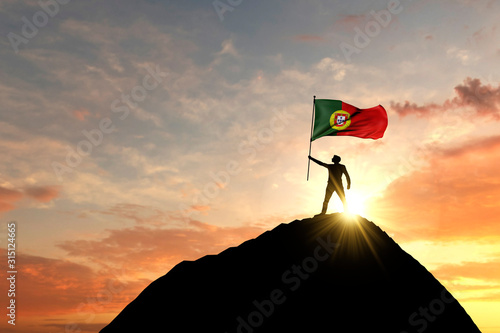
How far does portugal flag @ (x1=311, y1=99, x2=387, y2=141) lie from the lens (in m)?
18.6

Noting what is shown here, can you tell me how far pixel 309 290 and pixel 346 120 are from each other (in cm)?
714

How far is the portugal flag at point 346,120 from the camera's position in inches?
732

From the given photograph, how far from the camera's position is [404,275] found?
16.4m

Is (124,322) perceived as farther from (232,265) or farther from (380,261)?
(380,261)

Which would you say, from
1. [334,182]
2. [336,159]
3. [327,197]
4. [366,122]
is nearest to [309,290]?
[327,197]

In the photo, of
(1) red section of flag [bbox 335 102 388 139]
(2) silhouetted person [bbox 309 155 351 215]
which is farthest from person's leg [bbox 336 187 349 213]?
(1) red section of flag [bbox 335 102 388 139]

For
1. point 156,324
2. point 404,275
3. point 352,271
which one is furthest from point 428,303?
point 156,324

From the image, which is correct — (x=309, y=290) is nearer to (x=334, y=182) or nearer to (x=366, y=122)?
(x=334, y=182)

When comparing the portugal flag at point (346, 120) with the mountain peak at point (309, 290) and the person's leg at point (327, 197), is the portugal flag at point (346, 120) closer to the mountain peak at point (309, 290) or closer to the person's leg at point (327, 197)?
the person's leg at point (327, 197)

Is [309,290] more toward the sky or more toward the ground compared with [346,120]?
more toward the ground

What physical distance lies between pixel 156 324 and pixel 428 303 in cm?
943

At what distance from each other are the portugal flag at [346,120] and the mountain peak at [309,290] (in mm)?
3526

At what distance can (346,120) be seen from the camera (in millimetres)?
18891

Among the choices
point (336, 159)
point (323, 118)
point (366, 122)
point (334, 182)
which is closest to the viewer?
point (334, 182)
